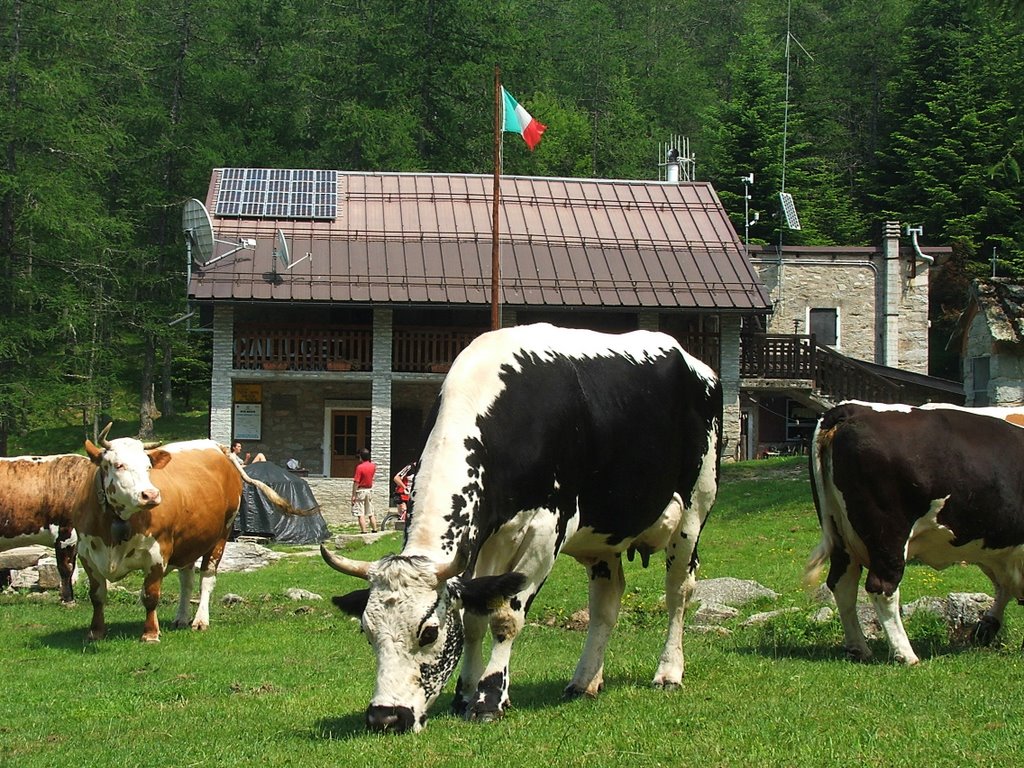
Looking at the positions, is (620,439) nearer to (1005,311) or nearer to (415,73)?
(1005,311)

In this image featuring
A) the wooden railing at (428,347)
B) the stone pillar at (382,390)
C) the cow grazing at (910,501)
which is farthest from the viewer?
the wooden railing at (428,347)

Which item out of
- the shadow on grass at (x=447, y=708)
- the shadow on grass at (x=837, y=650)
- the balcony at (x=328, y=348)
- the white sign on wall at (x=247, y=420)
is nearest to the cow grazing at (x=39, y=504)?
the shadow on grass at (x=447, y=708)

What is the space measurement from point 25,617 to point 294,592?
118 inches

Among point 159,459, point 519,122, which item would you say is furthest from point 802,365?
point 159,459

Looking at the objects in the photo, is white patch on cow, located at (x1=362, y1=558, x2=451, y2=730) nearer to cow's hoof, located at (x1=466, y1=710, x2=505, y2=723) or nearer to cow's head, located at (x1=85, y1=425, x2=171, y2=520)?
cow's hoof, located at (x1=466, y1=710, x2=505, y2=723)

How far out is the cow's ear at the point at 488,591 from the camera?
6.38 metres

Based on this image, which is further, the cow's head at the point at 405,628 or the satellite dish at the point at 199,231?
the satellite dish at the point at 199,231

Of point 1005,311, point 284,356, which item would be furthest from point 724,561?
point 284,356

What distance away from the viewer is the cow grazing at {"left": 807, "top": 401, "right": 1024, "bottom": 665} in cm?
882

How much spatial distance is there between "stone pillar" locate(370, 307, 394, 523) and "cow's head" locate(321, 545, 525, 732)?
2524 cm

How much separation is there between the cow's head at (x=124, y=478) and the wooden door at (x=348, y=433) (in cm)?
2212

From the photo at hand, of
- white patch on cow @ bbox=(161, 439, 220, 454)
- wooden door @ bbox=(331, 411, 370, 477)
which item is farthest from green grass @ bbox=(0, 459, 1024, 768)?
wooden door @ bbox=(331, 411, 370, 477)

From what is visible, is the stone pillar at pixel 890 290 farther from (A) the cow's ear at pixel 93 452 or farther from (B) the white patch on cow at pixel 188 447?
(A) the cow's ear at pixel 93 452

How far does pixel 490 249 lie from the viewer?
33.4 metres
